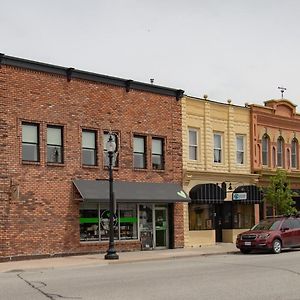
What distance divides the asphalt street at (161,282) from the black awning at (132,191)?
489 centimetres

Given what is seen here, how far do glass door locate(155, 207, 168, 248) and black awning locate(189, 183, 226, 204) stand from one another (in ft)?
5.70

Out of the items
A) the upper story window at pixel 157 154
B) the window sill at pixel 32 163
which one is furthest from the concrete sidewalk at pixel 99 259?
the upper story window at pixel 157 154

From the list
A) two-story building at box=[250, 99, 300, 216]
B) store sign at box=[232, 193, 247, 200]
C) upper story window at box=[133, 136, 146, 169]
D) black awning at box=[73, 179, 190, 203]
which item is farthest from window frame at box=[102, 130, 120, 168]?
two-story building at box=[250, 99, 300, 216]

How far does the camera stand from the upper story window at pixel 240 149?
1276 inches

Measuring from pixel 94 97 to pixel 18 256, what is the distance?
24.4 ft

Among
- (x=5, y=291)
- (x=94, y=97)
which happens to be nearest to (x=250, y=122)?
(x=94, y=97)

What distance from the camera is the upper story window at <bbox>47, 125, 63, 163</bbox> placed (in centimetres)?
2412

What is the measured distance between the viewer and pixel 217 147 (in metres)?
31.3

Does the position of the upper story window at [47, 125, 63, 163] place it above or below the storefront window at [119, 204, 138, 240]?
above

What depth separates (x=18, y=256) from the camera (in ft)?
73.9

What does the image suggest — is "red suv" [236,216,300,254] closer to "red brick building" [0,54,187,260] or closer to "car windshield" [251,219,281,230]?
"car windshield" [251,219,281,230]

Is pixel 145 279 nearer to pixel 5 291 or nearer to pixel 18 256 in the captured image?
pixel 5 291

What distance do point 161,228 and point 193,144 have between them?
15.6 ft

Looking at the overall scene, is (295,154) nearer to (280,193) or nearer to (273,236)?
(280,193)
